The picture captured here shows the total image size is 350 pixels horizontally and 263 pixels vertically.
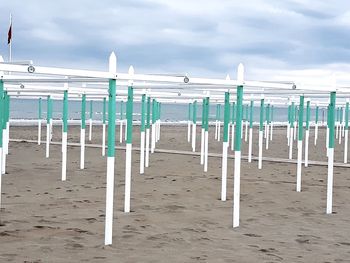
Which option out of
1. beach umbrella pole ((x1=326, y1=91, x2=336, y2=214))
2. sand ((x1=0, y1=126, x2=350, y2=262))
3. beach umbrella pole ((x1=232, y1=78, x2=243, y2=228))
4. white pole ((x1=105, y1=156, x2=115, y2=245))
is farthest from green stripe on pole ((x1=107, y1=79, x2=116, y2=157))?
beach umbrella pole ((x1=326, y1=91, x2=336, y2=214))

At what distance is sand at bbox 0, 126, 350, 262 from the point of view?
7582 millimetres

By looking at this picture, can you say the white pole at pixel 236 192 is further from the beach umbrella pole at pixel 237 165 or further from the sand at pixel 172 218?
the sand at pixel 172 218

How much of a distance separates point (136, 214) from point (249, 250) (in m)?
2.94

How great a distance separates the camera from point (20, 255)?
721 cm

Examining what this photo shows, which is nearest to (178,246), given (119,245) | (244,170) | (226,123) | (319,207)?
(119,245)

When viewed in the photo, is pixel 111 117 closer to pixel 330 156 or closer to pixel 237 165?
pixel 237 165

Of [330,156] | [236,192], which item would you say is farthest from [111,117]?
[330,156]

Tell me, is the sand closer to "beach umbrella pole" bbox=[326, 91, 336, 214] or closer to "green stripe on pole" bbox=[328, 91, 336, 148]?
"beach umbrella pole" bbox=[326, 91, 336, 214]

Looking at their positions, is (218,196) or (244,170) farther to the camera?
(244,170)

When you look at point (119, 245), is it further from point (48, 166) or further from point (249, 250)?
point (48, 166)

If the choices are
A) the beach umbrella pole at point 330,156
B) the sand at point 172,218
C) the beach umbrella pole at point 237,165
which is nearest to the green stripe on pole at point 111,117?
the sand at point 172,218

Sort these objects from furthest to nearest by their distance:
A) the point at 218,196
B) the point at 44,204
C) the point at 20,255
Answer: the point at 218,196 → the point at 44,204 → the point at 20,255

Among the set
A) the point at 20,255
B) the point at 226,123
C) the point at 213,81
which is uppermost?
the point at 213,81

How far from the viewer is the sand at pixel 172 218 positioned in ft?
24.9
